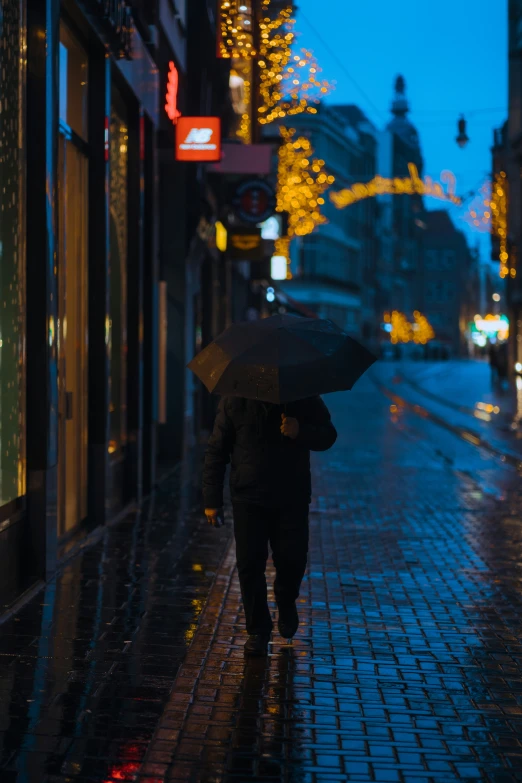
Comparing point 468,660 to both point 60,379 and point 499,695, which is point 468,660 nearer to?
point 499,695

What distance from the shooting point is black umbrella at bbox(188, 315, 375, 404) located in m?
5.85

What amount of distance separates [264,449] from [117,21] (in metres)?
5.54

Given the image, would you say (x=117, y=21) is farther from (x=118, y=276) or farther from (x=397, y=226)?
(x=397, y=226)

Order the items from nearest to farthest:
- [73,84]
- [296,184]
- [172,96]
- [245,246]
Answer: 1. [73,84]
2. [172,96]
3. [245,246]
4. [296,184]

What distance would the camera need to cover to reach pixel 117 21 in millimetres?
10336

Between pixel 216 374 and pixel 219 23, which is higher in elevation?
pixel 219 23

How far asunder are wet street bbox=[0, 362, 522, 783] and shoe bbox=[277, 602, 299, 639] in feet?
0.35

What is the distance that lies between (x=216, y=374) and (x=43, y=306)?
229 cm

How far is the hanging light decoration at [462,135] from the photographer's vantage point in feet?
104

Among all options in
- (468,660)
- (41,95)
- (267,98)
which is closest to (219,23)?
(267,98)

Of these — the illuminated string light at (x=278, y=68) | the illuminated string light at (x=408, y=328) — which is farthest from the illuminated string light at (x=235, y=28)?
the illuminated string light at (x=408, y=328)

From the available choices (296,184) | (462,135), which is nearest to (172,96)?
(296,184)

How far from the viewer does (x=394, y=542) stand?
1001 centimetres

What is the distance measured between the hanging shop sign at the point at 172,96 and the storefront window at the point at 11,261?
305 inches
